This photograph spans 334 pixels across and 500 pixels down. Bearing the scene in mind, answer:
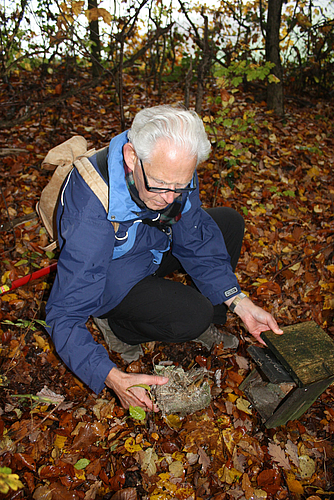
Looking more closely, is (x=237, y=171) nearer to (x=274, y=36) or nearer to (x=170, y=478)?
(x=274, y=36)

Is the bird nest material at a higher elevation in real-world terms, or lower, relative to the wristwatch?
lower

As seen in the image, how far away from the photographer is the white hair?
68.9 inches

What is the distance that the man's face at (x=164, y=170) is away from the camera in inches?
69.0

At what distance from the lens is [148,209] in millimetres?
2025

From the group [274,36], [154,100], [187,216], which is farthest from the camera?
[154,100]

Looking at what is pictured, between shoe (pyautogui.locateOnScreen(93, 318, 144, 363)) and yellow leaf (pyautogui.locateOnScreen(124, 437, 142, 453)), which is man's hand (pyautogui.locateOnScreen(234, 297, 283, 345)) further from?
yellow leaf (pyautogui.locateOnScreen(124, 437, 142, 453))

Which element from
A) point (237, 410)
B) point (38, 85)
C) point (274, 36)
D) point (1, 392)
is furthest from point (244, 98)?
point (1, 392)

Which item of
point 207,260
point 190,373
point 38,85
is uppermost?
point 38,85

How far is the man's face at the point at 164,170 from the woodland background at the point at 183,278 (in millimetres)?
1400

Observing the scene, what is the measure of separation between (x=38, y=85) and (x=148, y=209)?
507 cm

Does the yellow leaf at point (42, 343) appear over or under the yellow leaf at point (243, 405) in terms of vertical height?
over

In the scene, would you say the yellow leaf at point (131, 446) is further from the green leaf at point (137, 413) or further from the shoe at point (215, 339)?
Answer: the shoe at point (215, 339)

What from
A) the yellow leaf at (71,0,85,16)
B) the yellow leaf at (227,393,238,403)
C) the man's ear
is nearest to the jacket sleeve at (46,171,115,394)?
the man's ear

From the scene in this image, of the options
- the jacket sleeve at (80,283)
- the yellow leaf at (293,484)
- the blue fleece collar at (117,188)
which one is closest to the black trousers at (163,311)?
the jacket sleeve at (80,283)
